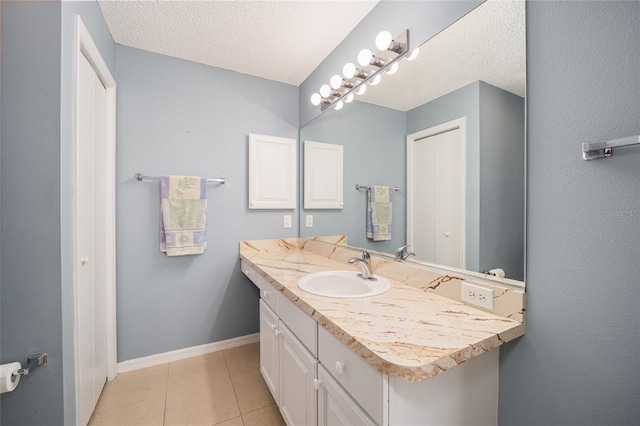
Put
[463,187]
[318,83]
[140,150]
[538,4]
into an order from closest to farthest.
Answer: [538,4] < [463,187] < [140,150] < [318,83]

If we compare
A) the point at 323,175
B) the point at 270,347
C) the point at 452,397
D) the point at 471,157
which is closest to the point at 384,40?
the point at 471,157

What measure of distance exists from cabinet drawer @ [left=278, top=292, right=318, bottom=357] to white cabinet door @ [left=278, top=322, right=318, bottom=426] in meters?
0.04

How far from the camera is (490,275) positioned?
0.96m

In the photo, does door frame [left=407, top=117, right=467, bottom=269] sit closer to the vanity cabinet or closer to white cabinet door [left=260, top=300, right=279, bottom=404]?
the vanity cabinet

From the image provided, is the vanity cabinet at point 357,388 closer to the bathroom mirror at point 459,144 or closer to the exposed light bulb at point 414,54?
the bathroom mirror at point 459,144

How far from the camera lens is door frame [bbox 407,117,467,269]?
107 cm

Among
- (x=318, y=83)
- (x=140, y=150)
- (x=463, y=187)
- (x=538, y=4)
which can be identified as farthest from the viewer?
(x=318, y=83)

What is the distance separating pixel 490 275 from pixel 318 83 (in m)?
1.82

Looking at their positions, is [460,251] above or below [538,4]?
below

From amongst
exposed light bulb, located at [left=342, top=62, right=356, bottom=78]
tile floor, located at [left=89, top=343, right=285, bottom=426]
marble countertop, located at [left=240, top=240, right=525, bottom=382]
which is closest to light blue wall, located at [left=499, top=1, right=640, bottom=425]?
marble countertop, located at [left=240, top=240, right=525, bottom=382]

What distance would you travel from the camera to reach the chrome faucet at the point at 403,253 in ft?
4.37

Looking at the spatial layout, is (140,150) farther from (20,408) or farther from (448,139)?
(448,139)

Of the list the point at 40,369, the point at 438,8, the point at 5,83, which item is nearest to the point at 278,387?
the point at 40,369

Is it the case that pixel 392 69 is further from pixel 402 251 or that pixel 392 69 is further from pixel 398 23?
pixel 402 251
